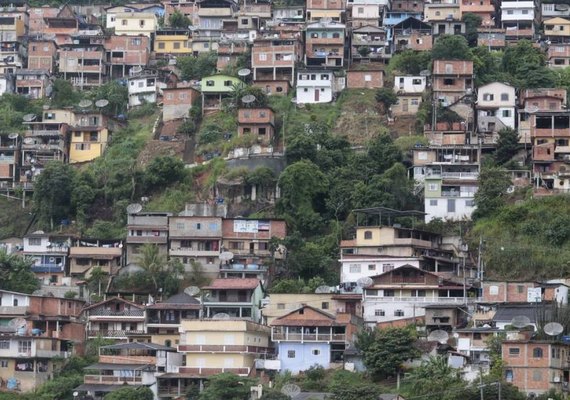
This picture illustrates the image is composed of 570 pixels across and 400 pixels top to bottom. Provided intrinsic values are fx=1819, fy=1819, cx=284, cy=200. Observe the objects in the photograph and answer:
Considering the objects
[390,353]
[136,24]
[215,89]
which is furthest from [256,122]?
[390,353]

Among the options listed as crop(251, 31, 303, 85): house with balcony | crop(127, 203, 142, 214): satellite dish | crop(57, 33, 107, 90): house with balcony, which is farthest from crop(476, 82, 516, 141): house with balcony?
crop(57, 33, 107, 90): house with balcony

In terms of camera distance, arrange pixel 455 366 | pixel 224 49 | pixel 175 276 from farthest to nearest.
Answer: pixel 224 49 < pixel 175 276 < pixel 455 366

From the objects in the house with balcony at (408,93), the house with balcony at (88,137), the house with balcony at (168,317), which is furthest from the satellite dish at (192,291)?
the house with balcony at (408,93)

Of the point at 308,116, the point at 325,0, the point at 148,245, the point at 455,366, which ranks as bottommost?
the point at 455,366

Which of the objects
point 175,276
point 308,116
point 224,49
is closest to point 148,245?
point 175,276

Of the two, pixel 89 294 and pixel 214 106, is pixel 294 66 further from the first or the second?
pixel 89 294

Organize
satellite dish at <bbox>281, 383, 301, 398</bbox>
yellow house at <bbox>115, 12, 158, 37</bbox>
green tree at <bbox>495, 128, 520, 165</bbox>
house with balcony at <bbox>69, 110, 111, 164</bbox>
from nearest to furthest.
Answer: satellite dish at <bbox>281, 383, 301, 398</bbox>, green tree at <bbox>495, 128, 520, 165</bbox>, house with balcony at <bbox>69, 110, 111, 164</bbox>, yellow house at <bbox>115, 12, 158, 37</bbox>

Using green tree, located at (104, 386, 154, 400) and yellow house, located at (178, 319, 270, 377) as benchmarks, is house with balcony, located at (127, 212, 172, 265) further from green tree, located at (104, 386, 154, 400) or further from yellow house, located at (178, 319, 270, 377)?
green tree, located at (104, 386, 154, 400)
